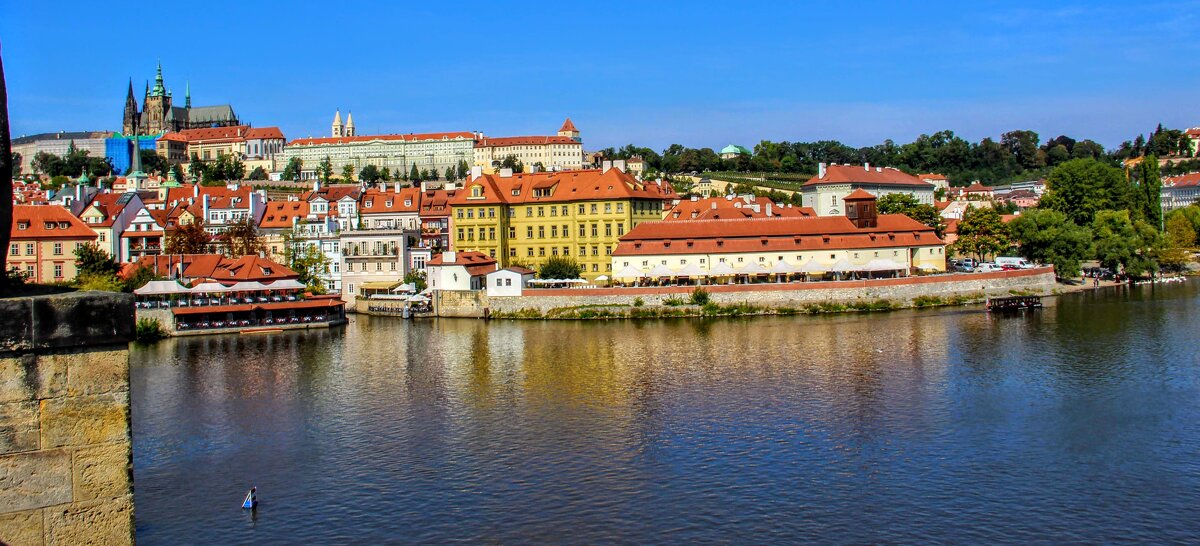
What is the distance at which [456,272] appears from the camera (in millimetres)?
49906

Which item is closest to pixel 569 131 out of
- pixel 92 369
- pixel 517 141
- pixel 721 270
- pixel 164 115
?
pixel 517 141

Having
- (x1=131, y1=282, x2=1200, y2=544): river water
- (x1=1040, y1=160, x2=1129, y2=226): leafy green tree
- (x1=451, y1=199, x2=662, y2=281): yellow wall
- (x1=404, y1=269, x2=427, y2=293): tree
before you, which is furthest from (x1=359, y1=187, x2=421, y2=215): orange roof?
(x1=1040, y1=160, x2=1129, y2=226): leafy green tree

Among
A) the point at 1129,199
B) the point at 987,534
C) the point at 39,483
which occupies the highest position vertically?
the point at 1129,199

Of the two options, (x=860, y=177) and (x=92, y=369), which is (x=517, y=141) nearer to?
(x=860, y=177)

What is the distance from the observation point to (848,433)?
857 inches

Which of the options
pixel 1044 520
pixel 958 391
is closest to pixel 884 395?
pixel 958 391

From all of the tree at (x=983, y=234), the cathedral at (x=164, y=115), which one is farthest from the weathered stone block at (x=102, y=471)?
the cathedral at (x=164, y=115)

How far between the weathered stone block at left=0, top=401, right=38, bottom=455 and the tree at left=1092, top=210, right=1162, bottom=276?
6237 cm

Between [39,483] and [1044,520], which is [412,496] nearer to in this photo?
[1044,520]

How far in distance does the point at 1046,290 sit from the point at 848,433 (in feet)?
111

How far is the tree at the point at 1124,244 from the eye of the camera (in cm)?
5947

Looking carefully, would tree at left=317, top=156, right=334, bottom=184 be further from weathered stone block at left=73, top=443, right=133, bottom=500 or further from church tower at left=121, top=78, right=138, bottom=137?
weathered stone block at left=73, top=443, right=133, bottom=500

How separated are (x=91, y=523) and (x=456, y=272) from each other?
44.9 m

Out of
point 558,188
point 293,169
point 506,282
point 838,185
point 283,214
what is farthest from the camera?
point 293,169
